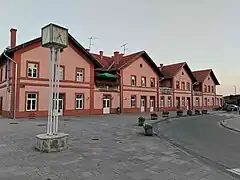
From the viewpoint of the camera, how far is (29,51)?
22.2 m

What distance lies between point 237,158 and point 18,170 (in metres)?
6.62

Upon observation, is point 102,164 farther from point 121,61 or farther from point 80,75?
point 121,61

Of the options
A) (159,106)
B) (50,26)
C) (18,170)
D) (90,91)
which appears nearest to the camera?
(18,170)

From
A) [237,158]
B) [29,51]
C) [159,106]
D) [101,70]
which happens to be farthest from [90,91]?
[237,158]

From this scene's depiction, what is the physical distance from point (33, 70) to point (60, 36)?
16111 mm

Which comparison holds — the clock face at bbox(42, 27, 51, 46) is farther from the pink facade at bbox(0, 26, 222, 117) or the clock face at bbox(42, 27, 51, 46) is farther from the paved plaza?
the pink facade at bbox(0, 26, 222, 117)

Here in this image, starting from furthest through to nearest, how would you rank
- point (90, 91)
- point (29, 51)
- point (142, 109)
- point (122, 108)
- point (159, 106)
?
point (159, 106)
point (142, 109)
point (122, 108)
point (90, 91)
point (29, 51)

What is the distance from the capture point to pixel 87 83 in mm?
26531

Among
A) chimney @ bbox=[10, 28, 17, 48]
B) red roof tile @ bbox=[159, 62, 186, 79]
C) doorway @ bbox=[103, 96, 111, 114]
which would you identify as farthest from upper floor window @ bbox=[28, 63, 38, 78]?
red roof tile @ bbox=[159, 62, 186, 79]

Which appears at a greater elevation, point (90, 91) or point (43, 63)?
point (43, 63)

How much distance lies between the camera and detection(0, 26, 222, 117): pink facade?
859 inches

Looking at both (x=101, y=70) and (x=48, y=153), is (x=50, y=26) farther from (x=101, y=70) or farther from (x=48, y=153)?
(x=101, y=70)

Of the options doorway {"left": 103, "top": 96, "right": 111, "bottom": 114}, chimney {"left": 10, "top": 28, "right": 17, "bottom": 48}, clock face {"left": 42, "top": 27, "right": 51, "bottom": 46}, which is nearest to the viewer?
clock face {"left": 42, "top": 27, "right": 51, "bottom": 46}

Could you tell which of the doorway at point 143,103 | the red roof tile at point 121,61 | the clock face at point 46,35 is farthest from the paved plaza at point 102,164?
the doorway at point 143,103
